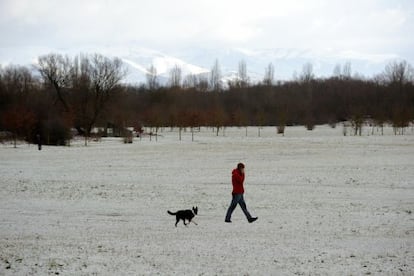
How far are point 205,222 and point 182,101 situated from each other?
392ft

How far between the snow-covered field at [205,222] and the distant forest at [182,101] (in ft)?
122

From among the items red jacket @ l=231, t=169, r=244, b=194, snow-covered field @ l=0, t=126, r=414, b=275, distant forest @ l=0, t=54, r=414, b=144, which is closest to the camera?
snow-covered field @ l=0, t=126, r=414, b=275

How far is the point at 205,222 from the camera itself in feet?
51.7

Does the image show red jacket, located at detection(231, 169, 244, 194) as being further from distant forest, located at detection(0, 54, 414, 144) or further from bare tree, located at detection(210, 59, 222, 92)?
bare tree, located at detection(210, 59, 222, 92)

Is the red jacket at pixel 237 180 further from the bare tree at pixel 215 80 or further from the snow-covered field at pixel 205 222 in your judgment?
the bare tree at pixel 215 80

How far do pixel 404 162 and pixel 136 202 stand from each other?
76.6ft

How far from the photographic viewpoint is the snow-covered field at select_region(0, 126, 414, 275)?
11250mm

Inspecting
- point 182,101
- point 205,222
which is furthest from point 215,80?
point 205,222

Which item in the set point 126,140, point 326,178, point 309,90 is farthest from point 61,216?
point 309,90

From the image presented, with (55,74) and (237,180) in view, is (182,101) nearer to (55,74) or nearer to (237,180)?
(55,74)

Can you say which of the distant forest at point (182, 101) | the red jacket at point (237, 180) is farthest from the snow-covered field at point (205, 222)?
the distant forest at point (182, 101)

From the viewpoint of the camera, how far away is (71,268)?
10.8 m

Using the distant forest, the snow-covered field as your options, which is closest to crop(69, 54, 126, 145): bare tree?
the distant forest

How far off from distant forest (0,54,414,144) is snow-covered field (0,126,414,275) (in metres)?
37.2
